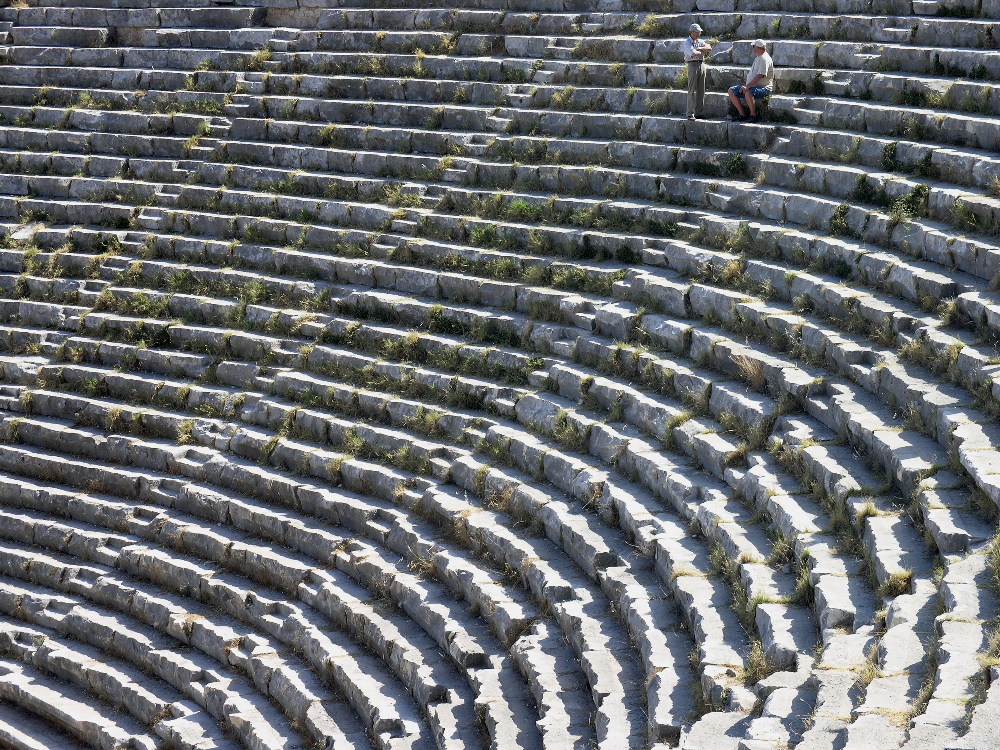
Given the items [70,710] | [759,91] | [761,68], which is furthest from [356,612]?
[761,68]

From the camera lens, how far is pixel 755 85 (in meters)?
15.2

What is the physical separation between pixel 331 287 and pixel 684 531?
7123 mm

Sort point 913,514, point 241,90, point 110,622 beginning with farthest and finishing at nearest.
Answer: point 241,90 → point 110,622 → point 913,514

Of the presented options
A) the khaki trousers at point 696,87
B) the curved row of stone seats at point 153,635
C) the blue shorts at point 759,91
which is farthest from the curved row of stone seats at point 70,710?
the blue shorts at point 759,91

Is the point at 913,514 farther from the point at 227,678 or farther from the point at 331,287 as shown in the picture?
the point at 331,287

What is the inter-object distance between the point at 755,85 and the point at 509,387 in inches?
177

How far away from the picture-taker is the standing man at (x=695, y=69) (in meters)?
15.5

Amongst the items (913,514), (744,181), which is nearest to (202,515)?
(744,181)

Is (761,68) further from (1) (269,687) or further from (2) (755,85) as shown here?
(1) (269,687)

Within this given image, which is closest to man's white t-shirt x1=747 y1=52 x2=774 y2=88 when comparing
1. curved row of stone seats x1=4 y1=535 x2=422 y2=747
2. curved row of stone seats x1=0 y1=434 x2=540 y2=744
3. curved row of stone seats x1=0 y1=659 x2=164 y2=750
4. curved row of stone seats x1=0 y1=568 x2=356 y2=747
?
curved row of stone seats x1=0 y1=434 x2=540 y2=744

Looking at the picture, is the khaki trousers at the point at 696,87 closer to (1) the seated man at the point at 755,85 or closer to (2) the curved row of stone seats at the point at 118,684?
(1) the seated man at the point at 755,85

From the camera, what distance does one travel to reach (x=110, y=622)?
45.9 ft

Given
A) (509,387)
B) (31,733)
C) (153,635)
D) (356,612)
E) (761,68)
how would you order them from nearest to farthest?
(356,612) → (31,733) → (153,635) → (509,387) → (761,68)

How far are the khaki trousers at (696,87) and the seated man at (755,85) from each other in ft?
1.28
